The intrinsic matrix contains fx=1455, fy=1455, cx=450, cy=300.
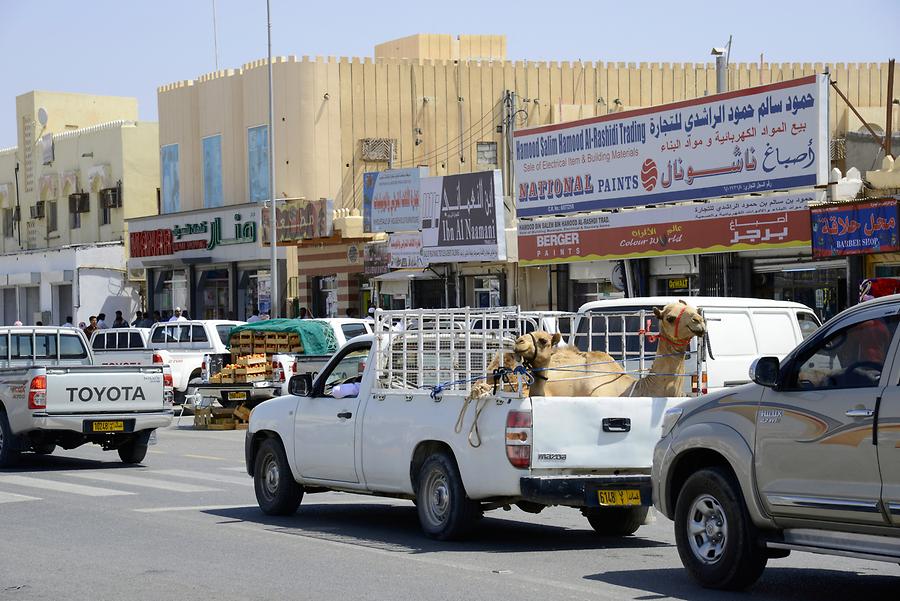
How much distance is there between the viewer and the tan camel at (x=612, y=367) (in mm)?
11180

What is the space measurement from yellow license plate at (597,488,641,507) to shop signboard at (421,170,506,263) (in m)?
24.7

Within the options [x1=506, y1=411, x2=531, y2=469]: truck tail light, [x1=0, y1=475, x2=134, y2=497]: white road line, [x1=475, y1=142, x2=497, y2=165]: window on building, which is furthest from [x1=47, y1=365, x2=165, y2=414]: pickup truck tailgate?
[x1=475, y1=142, x2=497, y2=165]: window on building

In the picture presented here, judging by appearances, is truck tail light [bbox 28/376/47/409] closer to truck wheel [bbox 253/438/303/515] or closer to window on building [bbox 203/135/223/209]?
truck wheel [bbox 253/438/303/515]

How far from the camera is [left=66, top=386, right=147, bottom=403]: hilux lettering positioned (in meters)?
18.8

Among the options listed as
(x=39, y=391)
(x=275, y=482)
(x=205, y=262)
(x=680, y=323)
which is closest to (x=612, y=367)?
(x=680, y=323)

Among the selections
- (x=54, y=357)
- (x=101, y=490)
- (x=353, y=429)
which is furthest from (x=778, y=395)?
(x=54, y=357)

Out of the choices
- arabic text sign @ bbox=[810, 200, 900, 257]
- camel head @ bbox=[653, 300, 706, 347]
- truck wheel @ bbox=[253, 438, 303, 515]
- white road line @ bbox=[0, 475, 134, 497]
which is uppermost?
arabic text sign @ bbox=[810, 200, 900, 257]

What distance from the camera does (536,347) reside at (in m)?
11.0

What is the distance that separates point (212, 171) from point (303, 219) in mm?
10214

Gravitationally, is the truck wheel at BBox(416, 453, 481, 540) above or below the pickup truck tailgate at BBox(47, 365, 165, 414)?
below

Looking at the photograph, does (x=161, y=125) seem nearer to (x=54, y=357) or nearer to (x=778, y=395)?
(x=54, y=357)

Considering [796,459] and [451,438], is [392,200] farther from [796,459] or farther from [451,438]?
[796,459]

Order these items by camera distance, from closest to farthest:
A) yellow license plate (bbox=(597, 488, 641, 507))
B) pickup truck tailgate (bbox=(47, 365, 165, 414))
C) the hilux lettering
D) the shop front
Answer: yellow license plate (bbox=(597, 488, 641, 507)) < pickup truck tailgate (bbox=(47, 365, 165, 414)) < the hilux lettering < the shop front

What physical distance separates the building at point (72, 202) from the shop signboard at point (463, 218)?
24.2 metres
